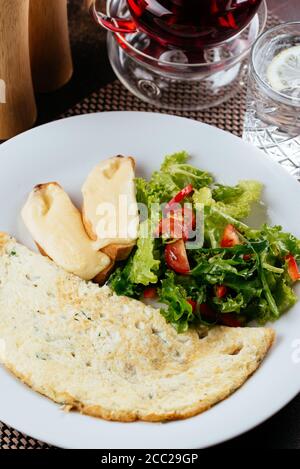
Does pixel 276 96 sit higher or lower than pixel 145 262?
higher

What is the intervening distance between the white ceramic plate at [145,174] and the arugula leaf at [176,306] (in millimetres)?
284

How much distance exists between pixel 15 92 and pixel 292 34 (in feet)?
3.73

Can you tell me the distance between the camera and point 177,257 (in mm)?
2750

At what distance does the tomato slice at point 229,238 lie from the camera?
2768mm

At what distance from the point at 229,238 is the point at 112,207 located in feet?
1.41

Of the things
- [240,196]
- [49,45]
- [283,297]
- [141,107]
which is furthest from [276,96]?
[49,45]

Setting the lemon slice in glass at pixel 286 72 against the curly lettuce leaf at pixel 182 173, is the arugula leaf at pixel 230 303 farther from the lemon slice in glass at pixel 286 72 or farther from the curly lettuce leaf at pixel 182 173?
the lemon slice in glass at pixel 286 72

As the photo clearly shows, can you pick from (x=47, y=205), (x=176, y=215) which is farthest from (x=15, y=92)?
(x=176, y=215)

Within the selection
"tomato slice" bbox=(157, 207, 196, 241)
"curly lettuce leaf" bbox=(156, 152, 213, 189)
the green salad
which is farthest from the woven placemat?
"tomato slice" bbox=(157, 207, 196, 241)

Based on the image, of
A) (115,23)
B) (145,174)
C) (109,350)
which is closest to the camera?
(109,350)

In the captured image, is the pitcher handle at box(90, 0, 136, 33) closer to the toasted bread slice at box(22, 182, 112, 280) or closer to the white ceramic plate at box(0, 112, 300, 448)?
the white ceramic plate at box(0, 112, 300, 448)

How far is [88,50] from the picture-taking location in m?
3.70

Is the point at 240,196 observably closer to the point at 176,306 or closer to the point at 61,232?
the point at 176,306

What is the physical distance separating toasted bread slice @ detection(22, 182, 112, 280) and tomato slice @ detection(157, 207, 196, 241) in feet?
0.73
